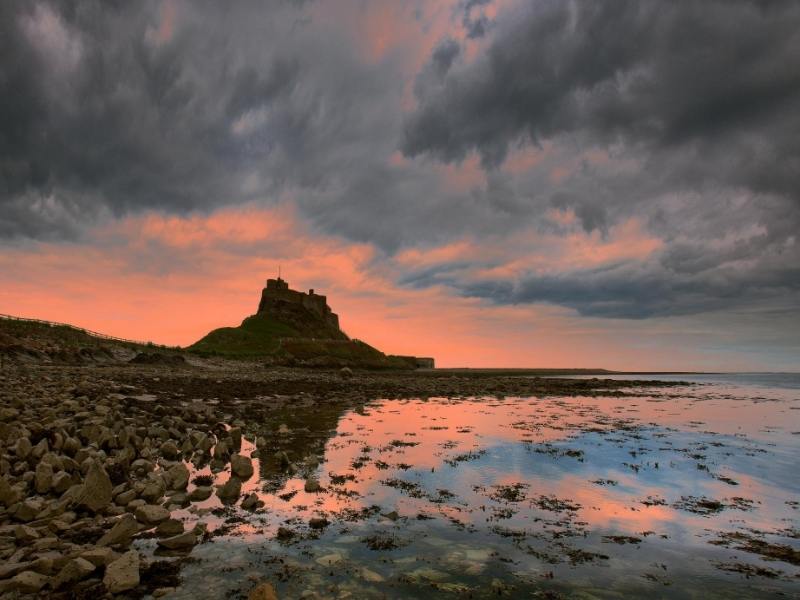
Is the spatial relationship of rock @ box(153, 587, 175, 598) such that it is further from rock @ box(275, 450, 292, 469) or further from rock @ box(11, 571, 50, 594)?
rock @ box(275, 450, 292, 469)

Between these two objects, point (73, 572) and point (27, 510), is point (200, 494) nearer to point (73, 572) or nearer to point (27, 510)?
point (27, 510)

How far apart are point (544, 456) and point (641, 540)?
8.56 meters

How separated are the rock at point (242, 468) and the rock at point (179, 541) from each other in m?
4.81

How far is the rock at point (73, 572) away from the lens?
252 inches

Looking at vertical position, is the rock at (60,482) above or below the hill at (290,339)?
below

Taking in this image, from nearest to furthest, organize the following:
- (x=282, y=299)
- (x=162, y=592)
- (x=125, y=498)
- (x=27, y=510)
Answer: (x=162, y=592)
(x=27, y=510)
(x=125, y=498)
(x=282, y=299)

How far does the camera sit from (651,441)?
2298cm

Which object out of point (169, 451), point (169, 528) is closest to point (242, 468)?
point (169, 451)

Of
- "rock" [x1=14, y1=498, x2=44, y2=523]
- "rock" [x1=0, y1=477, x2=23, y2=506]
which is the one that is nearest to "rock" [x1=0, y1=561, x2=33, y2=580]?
"rock" [x1=14, y1=498, x2=44, y2=523]

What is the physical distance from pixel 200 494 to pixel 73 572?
4359 millimetres

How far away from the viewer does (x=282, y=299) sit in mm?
178000

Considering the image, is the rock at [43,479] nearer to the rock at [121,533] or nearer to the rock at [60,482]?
the rock at [60,482]

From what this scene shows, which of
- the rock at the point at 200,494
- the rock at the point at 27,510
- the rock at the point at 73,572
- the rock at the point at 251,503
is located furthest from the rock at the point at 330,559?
the rock at the point at 27,510

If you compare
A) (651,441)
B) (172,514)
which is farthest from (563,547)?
(651,441)
